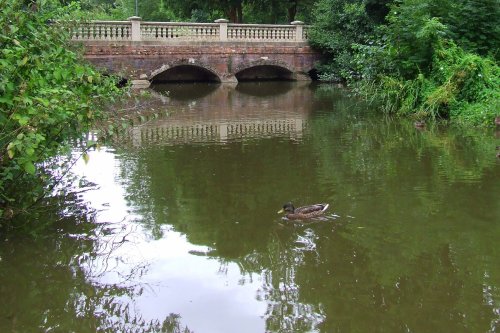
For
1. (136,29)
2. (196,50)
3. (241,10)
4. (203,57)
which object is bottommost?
(203,57)

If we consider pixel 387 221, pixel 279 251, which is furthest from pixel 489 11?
pixel 279 251

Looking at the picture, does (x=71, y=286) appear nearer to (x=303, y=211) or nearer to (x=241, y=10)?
(x=303, y=211)

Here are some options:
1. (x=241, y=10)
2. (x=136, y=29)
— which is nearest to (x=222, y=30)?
(x=136, y=29)

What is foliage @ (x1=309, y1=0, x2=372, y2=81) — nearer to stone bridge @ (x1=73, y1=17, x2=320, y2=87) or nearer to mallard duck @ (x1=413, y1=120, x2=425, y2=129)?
stone bridge @ (x1=73, y1=17, x2=320, y2=87)

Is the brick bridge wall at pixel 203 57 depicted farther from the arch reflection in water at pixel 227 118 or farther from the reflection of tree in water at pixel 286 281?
the reflection of tree in water at pixel 286 281

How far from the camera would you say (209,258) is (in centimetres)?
557

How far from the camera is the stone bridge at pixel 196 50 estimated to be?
22094 millimetres

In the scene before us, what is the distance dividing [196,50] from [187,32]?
77cm

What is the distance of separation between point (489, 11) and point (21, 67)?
1231 cm

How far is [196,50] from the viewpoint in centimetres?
2356

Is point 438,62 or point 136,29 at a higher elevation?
point 136,29

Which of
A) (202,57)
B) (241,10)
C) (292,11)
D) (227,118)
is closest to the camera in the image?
(227,118)

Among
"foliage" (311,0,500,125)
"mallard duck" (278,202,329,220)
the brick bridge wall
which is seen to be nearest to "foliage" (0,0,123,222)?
"mallard duck" (278,202,329,220)

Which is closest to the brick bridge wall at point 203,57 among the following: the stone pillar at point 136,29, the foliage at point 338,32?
the stone pillar at point 136,29
